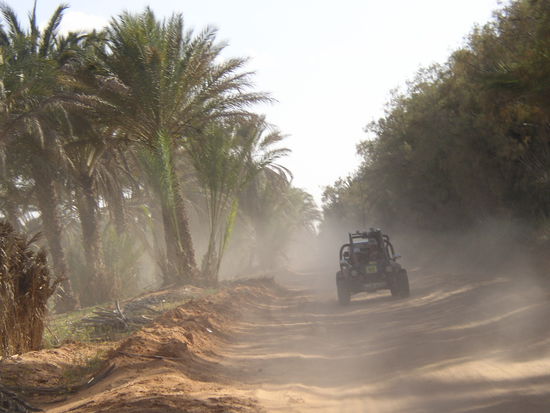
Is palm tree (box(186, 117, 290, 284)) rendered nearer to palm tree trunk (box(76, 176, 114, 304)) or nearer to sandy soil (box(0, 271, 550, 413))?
palm tree trunk (box(76, 176, 114, 304))

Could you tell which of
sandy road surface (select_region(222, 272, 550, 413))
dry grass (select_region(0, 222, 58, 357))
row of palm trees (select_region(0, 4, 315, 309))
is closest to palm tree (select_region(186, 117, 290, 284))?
row of palm trees (select_region(0, 4, 315, 309))

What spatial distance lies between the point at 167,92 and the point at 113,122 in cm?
215

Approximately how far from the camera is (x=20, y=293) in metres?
9.10

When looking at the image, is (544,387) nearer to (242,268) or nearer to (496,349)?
(496,349)

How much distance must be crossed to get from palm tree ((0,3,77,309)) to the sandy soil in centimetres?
783

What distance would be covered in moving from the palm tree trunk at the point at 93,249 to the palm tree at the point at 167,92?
3104mm

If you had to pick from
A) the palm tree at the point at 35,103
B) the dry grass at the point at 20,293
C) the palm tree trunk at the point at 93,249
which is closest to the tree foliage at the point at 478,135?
the dry grass at the point at 20,293

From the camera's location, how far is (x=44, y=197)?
2159 centimetres

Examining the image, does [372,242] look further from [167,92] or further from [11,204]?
[11,204]

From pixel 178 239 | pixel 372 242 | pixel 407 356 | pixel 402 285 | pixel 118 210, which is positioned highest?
pixel 118 210

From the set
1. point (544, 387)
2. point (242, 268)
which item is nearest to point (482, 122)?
point (544, 387)

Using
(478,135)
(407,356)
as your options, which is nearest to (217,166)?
(478,135)

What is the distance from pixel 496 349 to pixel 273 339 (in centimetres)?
473

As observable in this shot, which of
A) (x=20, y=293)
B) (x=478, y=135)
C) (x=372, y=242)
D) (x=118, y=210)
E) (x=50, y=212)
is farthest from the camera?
(x=118, y=210)
